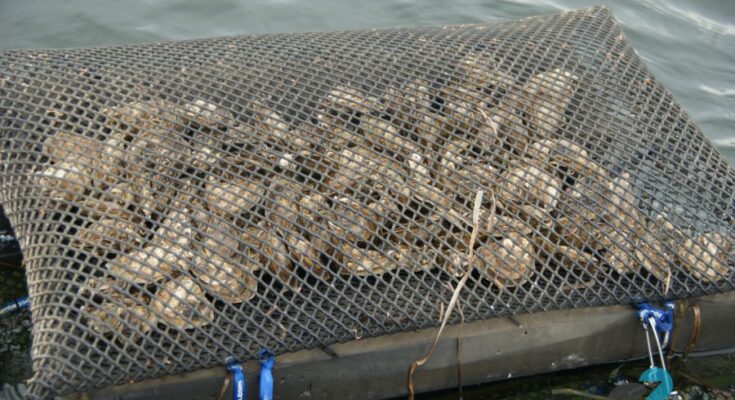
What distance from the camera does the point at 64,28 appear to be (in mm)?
5215

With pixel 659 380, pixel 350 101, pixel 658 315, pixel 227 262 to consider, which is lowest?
pixel 659 380

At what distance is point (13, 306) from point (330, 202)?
123 cm

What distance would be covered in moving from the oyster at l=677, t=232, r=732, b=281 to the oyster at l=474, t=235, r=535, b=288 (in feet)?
1.71

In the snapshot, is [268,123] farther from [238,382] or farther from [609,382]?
[609,382]

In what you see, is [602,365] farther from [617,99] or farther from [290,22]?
[290,22]

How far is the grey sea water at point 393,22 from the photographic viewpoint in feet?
16.8

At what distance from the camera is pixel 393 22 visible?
18.5 feet

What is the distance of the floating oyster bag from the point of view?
2.27 metres

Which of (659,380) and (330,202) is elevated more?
(330,202)

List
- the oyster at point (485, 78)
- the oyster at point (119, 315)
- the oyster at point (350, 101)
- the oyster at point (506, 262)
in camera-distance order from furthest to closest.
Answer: the oyster at point (485, 78) < the oyster at point (350, 101) < the oyster at point (506, 262) < the oyster at point (119, 315)

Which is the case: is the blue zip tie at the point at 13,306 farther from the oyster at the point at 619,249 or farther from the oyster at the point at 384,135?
the oyster at the point at 619,249

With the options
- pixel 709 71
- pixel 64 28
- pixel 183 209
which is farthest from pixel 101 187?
pixel 709 71

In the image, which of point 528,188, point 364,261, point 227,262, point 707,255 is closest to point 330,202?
point 364,261

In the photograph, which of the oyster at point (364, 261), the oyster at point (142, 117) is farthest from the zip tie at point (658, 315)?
the oyster at point (142, 117)
